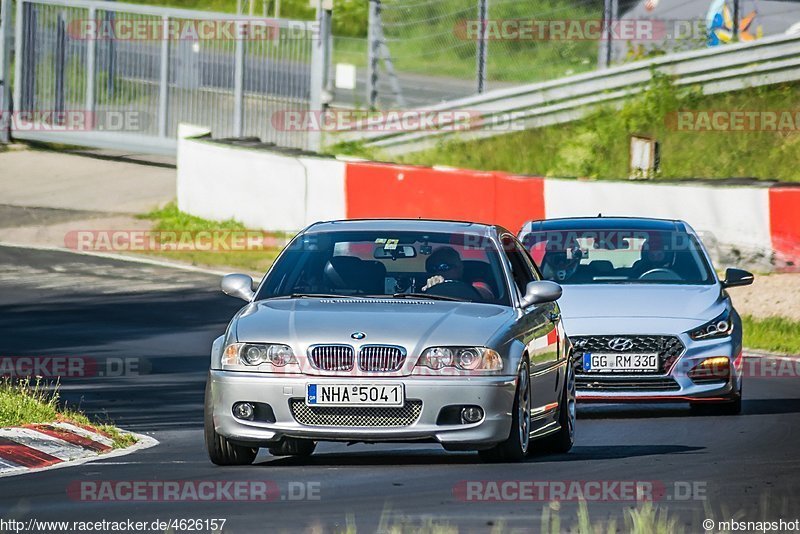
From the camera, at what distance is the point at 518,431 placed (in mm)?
10180

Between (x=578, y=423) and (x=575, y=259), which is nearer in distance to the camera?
(x=578, y=423)

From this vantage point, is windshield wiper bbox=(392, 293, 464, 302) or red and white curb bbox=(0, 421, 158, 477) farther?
windshield wiper bbox=(392, 293, 464, 302)

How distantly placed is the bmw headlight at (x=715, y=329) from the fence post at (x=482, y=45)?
15780mm

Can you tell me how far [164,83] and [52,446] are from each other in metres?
21.0

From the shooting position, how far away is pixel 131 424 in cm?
1250

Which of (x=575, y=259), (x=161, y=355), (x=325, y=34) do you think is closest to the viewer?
(x=575, y=259)

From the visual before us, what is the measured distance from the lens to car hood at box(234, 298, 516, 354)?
9844 millimetres

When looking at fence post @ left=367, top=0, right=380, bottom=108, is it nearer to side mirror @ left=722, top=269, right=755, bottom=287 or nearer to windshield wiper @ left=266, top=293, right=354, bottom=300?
side mirror @ left=722, top=269, right=755, bottom=287

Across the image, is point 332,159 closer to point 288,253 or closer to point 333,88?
point 333,88

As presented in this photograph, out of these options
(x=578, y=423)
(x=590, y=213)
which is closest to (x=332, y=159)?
(x=590, y=213)

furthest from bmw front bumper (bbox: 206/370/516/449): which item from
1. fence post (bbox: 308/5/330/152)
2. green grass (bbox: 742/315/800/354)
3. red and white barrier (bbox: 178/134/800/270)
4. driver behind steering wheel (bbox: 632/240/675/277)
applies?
fence post (bbox: 308/5/330/152)

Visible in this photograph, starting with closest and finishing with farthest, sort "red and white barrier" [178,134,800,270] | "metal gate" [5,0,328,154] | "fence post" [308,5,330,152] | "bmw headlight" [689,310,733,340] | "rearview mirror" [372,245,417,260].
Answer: "rearview mirror" [372,245,417,260]
"bmw headlight" [689,310,733,340]
"red and white barrier" [178,134,800,270]
"fence post" [308,5,330,152]
"metal gate" [5,0,328,154]

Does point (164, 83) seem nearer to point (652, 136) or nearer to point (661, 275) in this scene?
point (652, 136)

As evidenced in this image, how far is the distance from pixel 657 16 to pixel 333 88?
8.14 metres
